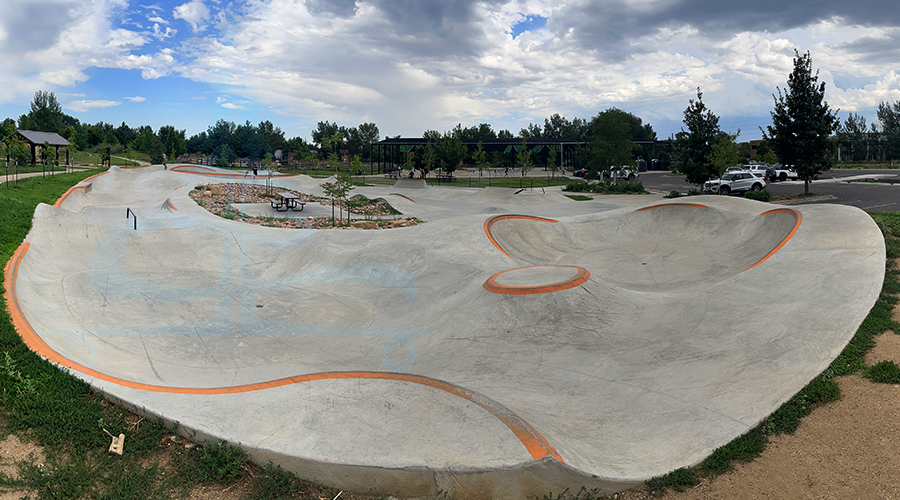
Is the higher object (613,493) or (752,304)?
(752,304)

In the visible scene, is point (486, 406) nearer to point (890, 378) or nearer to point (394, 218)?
point (890, 378)

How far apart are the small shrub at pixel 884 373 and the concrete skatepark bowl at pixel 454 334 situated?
599 mm

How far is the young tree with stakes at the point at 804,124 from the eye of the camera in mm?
29078

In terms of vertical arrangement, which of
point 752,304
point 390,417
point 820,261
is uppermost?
point 820,261

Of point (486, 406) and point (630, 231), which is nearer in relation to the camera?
point (486, 406)

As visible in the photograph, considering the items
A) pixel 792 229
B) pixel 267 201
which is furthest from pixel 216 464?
pixel 267 201

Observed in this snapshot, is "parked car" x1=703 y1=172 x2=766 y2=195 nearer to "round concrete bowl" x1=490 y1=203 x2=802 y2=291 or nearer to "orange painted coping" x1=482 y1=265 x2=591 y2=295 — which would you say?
"round concrete bowl" x1=490 y1=203 x2=802 y2=291

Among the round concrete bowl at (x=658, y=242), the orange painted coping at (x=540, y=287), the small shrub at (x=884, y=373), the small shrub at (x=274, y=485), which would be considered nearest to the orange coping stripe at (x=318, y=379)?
the small shrub at (x=274, y=485)

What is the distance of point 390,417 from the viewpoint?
6242mm

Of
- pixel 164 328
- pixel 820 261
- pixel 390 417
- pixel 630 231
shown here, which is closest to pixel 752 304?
Answer: pixel 820 261

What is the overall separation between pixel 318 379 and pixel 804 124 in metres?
33.2

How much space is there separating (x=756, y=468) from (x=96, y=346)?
34.7 feet

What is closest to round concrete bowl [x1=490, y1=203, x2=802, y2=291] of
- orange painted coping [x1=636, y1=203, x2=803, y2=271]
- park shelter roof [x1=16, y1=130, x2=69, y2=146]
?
orange painted coping [x1=636, y1=203, x2=803, y2=271]

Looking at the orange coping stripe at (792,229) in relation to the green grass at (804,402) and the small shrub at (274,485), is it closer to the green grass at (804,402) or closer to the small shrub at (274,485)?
the green grass at (804,402)
